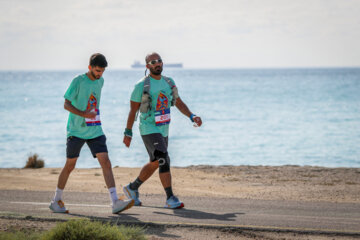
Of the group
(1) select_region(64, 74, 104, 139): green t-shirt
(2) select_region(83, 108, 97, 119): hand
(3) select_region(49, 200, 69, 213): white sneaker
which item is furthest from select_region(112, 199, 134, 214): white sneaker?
(2) select_region(83, 108, 97, 119): hand

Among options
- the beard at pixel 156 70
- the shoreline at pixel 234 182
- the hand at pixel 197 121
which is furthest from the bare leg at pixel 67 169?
the shoreline at pixel 234 182

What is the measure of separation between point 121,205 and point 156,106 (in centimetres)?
140

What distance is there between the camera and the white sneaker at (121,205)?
7445mm

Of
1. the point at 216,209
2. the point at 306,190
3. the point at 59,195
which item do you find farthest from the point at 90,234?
the point at 306,190

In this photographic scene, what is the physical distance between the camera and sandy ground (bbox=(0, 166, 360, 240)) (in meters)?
6.71

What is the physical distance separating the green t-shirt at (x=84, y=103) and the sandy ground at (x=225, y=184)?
4.10 feet

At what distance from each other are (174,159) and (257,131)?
35.0 feet

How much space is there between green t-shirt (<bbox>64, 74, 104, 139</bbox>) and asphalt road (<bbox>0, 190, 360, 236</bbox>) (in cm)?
108

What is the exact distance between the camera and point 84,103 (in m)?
7.41

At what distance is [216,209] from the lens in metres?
7.96

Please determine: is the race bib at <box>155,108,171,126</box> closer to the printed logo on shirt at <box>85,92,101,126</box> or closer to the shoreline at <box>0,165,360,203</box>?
the printed logo on shirt at <box>85,92,101,126</box>

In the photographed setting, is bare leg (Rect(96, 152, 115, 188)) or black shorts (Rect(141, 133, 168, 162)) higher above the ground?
black shorts (Rect(141, 133, 168, 162))

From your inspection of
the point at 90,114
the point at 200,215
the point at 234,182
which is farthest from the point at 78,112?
the point at 234,182

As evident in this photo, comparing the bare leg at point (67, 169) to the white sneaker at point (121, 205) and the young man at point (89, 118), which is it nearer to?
the young man at point (89, 118)
